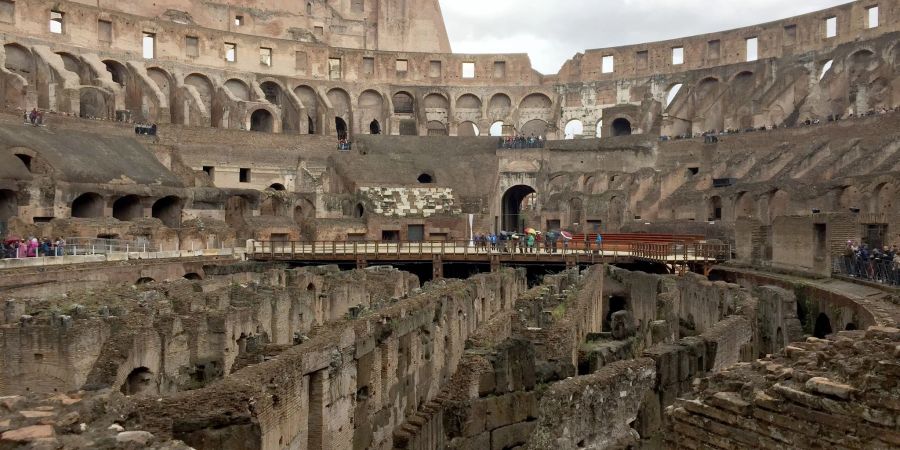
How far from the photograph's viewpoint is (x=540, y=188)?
48.0 m

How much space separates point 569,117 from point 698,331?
43.6 metres

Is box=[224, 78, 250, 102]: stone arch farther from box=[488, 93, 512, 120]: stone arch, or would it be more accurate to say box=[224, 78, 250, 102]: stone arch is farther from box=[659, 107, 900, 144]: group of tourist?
box=[659, 107, 900, 144]: group of tourist

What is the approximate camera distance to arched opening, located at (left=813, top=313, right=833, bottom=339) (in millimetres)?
17286

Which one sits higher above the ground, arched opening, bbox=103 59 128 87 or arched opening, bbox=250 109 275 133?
arched opening, bbox=103 59 128 87

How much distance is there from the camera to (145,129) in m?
44.2

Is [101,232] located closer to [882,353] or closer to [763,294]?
[763,294]

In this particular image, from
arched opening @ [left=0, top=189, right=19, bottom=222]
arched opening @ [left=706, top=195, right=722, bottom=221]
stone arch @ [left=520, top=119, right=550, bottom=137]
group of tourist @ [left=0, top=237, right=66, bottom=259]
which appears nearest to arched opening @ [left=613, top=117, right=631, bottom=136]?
stone arch @ [left=520, top=119, right=550, bottom=137]

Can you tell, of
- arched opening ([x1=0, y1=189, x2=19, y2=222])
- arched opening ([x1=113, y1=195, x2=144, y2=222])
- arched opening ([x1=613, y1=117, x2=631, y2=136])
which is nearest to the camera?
arched opening ([x1=0, y1=189, x2=19, y2=222])

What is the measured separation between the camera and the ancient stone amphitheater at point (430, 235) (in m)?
6.79

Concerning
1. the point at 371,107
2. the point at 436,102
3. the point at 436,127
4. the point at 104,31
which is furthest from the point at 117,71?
the point at 436,127

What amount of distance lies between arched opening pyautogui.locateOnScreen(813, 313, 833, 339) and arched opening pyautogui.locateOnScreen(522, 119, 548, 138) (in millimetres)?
43901

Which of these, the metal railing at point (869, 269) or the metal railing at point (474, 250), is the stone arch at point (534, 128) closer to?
the metal railing at point (474, 250)

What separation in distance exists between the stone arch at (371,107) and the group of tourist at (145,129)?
18.1 metres

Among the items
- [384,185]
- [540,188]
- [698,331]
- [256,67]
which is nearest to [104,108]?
[256,67]
